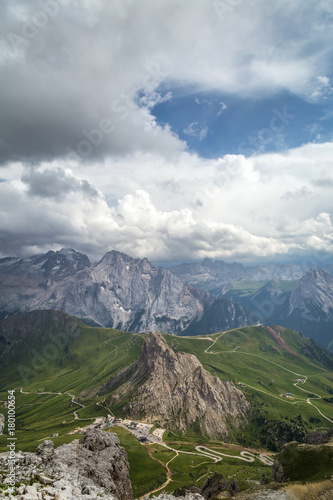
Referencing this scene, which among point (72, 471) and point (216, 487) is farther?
point (216, 487)

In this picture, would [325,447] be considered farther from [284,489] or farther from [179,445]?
[179,445]

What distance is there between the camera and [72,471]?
5284cm

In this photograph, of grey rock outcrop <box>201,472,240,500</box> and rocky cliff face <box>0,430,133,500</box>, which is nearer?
rocky cliff face <box>0,430,133,500</box>

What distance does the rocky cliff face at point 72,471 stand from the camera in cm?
3919

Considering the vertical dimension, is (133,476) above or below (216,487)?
below

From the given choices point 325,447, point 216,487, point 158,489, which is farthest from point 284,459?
point 158,489

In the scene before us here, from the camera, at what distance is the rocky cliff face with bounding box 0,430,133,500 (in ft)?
129

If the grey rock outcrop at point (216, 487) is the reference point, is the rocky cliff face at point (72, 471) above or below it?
above

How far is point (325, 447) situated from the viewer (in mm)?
88750

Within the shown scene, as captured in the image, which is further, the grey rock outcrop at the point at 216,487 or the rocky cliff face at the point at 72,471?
the grey rock outcrop at the point at 216,487

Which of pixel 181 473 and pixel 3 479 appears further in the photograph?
pixel 181 473

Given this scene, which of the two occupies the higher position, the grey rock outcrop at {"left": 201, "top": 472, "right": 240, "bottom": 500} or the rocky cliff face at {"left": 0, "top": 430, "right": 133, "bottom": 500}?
the rocky cliff face at {"left": 0, "top": 430, "right": 133, "bottom": 500}

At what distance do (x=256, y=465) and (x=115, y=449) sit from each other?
426ft

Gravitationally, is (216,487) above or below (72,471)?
below
